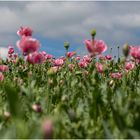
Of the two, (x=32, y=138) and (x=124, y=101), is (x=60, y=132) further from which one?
(x=124, y=101)

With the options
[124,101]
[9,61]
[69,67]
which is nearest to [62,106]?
[124,101]

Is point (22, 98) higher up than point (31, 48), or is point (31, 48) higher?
point (31, 48)

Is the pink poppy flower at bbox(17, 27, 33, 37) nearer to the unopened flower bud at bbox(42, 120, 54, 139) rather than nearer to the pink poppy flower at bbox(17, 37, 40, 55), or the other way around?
the pink poppy flower at bbox(17, 37, 40, 55)

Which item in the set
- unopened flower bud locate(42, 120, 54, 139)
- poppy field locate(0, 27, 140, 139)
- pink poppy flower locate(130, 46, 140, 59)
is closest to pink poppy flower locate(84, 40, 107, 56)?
poppy field locate(0, 27, 140, 139)

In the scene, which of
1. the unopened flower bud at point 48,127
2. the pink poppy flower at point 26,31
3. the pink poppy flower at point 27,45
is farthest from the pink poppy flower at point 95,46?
the unopened flower bud at point 48,127

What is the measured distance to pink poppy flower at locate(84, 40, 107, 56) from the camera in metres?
4.69

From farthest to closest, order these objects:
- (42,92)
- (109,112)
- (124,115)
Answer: (42,92), (109,112), (124,115)

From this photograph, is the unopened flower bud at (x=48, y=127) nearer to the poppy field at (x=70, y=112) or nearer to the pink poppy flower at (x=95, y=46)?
the poppy field at (x=70, y=112)

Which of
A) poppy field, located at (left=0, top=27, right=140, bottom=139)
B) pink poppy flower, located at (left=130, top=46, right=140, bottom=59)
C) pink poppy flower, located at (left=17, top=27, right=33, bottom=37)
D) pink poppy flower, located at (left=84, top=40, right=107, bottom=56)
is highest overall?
pink poppy flower, located at (left=17, top=27, right=33, bottom=37)

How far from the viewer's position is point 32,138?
7.42 ft

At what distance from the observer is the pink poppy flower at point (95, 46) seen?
4688 millimetres

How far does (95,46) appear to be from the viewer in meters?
4.70

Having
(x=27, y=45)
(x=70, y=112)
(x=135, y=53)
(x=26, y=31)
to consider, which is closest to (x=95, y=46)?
(x=135, y=53)

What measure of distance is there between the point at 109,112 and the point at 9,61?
749 cm
